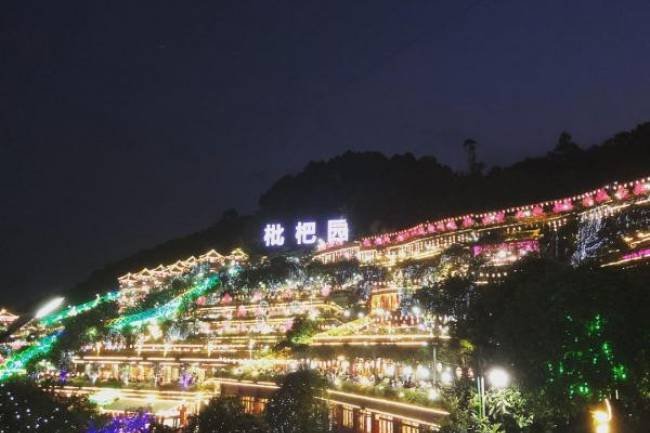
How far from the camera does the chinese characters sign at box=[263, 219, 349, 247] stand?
38.1 meters

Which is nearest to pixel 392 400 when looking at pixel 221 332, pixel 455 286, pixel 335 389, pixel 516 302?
pixel 335 389

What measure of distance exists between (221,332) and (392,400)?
1738cm

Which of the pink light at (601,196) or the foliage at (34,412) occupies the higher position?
the pink light at (601,196)

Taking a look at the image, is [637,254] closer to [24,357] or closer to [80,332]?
[80,332]

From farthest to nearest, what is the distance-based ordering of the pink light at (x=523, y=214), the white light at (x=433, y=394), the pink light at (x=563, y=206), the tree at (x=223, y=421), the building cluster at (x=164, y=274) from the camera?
the building cluster at (x=164, y=274), the pink light at (x=523, y=214), the pink light at (x=563, y=206), the white light at (x=433, y=394), the tree at (x=223, y=421)

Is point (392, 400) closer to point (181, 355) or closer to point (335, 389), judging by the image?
point (335, 389)

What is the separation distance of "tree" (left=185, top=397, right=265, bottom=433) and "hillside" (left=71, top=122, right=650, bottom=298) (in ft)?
103

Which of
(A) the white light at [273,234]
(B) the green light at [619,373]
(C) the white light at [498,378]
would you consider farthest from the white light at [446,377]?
(A) the white light at [273,234]

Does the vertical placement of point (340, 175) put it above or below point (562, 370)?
above

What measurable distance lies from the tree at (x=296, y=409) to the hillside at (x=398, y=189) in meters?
28.7

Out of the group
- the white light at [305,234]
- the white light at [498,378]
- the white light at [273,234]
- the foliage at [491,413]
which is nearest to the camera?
the foliage at [491,413]

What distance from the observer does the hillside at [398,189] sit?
37250mm

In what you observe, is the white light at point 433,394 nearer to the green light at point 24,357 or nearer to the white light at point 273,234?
the green light at point 24,357

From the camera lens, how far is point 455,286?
18031 mm
